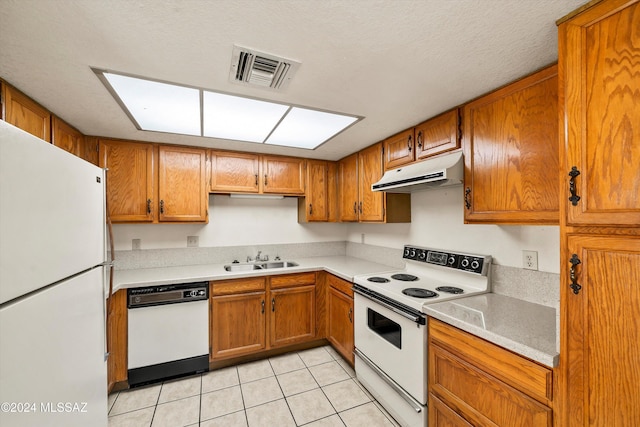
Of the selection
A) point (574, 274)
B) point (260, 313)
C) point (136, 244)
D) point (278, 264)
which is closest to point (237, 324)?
point (260, 313)

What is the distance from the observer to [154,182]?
8.52 feet

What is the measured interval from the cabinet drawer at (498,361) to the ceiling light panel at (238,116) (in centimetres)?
174

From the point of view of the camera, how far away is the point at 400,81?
1.53 meters

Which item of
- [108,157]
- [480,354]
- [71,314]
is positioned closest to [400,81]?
[480,354]

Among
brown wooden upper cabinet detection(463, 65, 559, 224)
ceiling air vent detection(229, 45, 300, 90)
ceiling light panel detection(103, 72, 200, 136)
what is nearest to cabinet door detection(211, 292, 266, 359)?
ceiling light panel detection(103, 72, 200, 136)

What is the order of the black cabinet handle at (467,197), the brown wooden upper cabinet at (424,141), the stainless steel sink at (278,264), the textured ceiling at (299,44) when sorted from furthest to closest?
the stainless steel sink at (278,264), the brown wooden upper cabinet at (424,141), the black cabinet handle at (467,197), the textured ceiling at (299,44)

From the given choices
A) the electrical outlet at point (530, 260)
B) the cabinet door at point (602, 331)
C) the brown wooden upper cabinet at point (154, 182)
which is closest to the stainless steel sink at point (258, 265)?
the brown wooden upper cabinet at point (154, 182)

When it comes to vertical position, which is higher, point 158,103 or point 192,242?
point 158,103

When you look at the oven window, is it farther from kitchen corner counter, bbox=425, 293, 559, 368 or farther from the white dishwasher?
the white dishwasher

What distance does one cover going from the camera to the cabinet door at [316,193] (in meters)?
3.26

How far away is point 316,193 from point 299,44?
2.18 meters

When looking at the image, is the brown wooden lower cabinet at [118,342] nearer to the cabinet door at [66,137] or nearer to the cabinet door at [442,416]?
the cabinet door at [66,137]

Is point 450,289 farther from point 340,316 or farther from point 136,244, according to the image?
point 136,244

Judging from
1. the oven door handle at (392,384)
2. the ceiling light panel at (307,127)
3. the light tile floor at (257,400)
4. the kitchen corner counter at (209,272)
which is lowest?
the light tile floor at (257,400)
